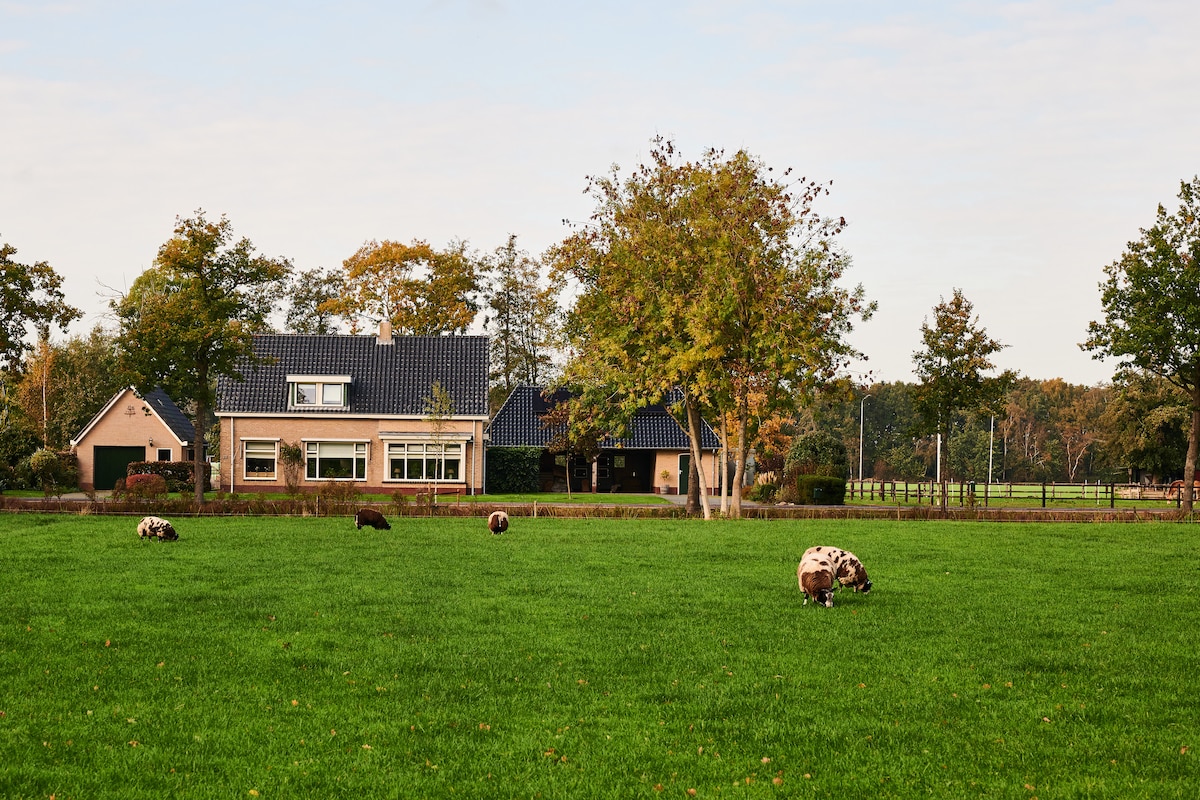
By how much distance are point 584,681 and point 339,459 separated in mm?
42519

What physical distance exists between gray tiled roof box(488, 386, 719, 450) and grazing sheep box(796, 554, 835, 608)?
39.2 m

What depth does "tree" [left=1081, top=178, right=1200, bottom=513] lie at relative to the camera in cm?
3744

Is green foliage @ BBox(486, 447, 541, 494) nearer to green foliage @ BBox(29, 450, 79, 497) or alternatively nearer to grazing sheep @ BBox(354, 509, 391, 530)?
green foliage @ BBox(29, 450, 79, 497)

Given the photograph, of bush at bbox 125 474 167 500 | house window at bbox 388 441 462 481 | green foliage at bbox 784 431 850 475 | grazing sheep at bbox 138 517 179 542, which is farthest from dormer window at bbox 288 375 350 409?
grazing sheep at bbox 138 517 179 542

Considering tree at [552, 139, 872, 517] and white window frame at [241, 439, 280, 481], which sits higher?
tree at [552, 139, 872, 517]

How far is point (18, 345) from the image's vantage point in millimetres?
35156

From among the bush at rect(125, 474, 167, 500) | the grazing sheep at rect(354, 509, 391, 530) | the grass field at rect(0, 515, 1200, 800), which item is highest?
the bush at rect(125, 474, 167, 500)

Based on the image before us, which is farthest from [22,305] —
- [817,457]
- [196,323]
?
[817,457]

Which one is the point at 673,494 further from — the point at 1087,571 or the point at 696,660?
the point at 696,660

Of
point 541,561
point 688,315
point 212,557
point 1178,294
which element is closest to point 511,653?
point 541,561

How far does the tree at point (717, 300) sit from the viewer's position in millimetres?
34188

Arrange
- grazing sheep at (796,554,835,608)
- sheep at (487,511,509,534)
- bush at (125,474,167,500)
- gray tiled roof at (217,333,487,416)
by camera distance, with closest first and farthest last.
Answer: grazing sheep at (796,554,835,608) < sheep at (487,511,509,534) < bush at (125,474,167,500) < gray tiled roof at (217,333,487,416)

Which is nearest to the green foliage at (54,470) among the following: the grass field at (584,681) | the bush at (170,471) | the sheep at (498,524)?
the bush at (170,471)

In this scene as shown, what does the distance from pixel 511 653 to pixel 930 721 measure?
14.8 feet
